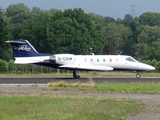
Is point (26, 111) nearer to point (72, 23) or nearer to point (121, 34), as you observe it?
point (72, 23)

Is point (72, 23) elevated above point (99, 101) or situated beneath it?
elevated above

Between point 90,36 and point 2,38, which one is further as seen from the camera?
point 90,36

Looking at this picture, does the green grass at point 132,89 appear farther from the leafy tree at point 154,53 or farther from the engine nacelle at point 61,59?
the leafy tree at point 154,53

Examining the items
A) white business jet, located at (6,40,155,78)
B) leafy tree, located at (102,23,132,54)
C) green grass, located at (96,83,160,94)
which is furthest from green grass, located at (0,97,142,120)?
leafy tree, located at (102,23,132,54)

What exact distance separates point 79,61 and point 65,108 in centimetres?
2696

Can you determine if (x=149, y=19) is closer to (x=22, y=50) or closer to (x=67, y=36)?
(x=67, y=36)

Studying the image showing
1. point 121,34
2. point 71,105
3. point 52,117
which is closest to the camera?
point 52,117

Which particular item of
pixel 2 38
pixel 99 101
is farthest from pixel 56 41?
pixel 99 101

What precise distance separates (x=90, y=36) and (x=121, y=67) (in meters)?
48.5

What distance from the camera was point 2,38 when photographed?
7738 cm

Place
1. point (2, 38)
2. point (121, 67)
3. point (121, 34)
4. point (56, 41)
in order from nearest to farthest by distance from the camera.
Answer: point (121, 67) < point (2, 38) < point (56, 41) < point (121, 34)

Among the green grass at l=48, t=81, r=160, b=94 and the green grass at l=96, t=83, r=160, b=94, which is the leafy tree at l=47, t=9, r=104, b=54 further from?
the green grass at l=96, t=83, r=160, b=94

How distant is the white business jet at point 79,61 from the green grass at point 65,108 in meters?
22.5

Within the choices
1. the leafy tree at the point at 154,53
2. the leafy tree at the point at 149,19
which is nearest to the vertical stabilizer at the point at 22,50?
the leafy tree at the point at 154,53
